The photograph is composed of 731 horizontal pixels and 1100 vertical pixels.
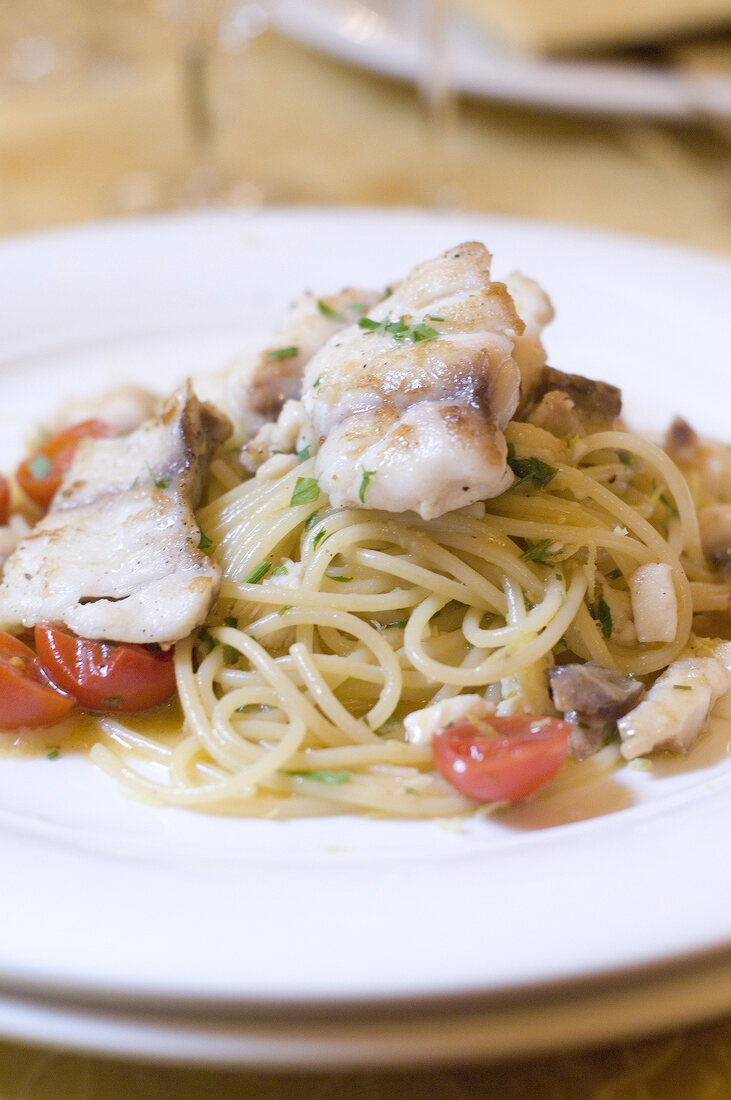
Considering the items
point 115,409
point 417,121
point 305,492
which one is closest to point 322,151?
point 417,121

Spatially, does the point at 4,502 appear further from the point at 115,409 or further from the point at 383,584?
the point at 383,584

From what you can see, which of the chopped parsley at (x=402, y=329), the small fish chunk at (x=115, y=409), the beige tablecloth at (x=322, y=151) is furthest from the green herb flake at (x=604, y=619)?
the beige tablecloth at (x=322, y=151)

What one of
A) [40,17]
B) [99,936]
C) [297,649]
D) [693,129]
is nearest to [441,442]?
[297,649]

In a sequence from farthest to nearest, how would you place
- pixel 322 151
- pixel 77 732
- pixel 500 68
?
pixel 322 151
pixel 500 68
pixel 77 732

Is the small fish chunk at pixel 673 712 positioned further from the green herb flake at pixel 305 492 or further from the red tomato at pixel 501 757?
the green herb flake at pixel 305 492

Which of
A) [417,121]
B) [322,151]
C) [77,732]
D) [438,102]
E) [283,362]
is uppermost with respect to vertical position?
[438,102]

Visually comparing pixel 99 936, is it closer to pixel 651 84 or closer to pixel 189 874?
pixel 189 874

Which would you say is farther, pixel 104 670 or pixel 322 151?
pixel 322 151
